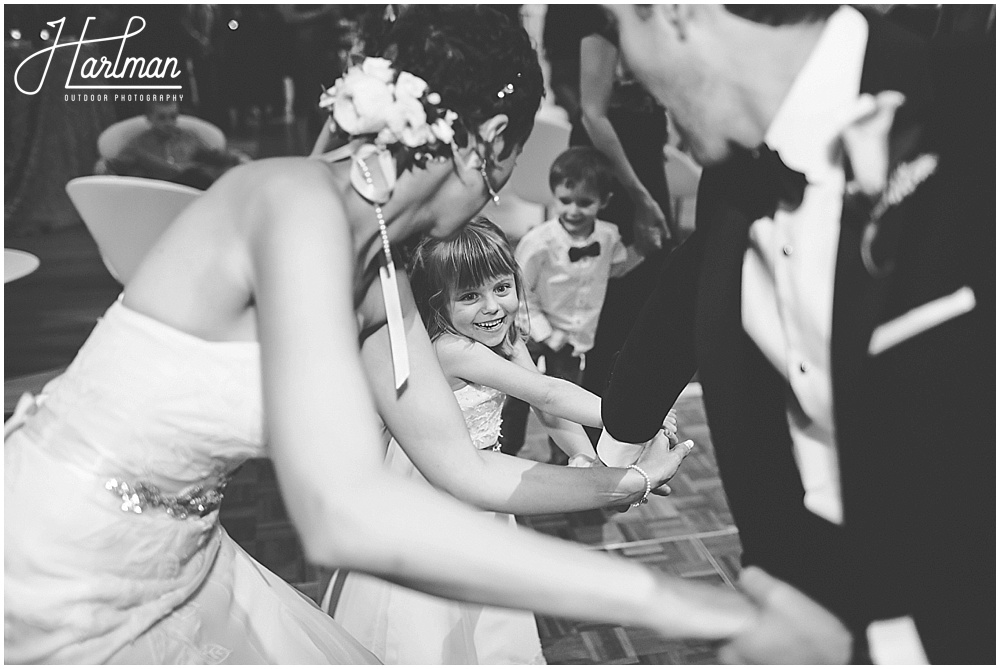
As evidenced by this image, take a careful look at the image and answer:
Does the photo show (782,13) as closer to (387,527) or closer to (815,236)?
(815,236)

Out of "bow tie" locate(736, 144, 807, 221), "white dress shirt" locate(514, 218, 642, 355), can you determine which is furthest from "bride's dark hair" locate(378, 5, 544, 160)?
"white dress shirt" locate(514, 218, 642, 355)

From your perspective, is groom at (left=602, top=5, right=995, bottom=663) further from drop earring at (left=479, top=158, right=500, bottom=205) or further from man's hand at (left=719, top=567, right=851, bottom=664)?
drop earring at (left=479, top=158, right=500, bottom=205)

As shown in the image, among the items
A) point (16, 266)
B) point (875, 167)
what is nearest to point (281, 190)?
point (875, 167)

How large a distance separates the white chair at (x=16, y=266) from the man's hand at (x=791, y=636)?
2937mm

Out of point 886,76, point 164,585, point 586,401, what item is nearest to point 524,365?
point 586,401

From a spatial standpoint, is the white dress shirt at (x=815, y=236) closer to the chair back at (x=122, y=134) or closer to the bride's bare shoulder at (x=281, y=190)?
the bride's bare shoulder at (x=281, y=190)

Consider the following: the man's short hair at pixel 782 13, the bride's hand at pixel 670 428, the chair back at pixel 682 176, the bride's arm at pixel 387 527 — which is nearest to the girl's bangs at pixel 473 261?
the bride's hand at pixel 670 428

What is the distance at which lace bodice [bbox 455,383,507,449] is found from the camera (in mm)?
2307

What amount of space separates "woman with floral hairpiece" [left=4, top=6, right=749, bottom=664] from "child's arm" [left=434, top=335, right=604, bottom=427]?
0.71 m

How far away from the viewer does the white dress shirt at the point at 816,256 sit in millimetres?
962

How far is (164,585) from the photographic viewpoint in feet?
4.49

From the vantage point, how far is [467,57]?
123 centimetres

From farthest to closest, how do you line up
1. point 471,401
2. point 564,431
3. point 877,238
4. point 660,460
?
1. point 564,431
2. point 471,401
3. point 660,460
4. point 877,238

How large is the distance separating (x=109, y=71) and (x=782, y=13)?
5057 mm
